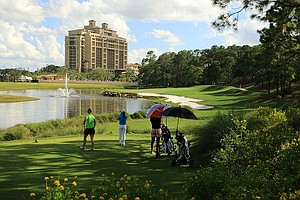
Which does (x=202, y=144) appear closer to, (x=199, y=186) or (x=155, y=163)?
(x=155, y=163)

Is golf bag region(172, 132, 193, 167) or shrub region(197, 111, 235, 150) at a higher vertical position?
shrub region(197, 111, 235, 150)

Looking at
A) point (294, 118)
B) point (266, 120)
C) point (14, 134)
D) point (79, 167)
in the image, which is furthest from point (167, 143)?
point (14, 134)

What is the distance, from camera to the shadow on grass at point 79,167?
903 centimetres

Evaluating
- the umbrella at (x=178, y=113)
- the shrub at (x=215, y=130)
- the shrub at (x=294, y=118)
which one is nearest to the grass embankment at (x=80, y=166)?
the shrub at (x=215, y=130)

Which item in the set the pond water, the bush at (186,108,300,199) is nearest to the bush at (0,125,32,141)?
the pond water

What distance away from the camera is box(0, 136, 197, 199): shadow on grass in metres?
9.03

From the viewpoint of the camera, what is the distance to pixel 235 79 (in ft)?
361

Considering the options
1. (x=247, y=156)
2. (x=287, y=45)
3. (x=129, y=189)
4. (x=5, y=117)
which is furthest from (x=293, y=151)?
(x=5, y=117)

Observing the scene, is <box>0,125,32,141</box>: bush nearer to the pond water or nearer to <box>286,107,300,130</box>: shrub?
the pond water

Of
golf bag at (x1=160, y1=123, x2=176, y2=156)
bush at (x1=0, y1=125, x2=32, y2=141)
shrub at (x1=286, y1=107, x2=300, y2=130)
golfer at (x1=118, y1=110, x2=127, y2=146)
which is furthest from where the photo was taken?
bush at (x1=0, y1=125, x2=32, y2=141)

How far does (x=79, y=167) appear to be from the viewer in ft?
37.4

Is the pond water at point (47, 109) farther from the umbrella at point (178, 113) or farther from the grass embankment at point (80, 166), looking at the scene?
the umbrella at point (178, 113)

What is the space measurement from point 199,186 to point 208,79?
11461 centimetres

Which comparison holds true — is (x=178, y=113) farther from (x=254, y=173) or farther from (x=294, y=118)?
(x=254, y=173)
